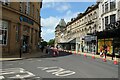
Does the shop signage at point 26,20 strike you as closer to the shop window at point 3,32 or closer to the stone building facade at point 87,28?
the shop window at point 3,32

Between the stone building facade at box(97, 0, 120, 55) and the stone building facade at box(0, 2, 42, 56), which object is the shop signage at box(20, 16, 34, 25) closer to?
the stone building facade at box(0, 2, 42, 56)

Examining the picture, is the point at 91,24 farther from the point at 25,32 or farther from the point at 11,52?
the point at 11,52

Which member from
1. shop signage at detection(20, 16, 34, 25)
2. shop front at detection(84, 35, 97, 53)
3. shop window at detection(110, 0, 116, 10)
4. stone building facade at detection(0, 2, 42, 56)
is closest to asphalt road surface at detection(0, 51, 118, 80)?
stone building facade at detection(0, 2, 42, 56)

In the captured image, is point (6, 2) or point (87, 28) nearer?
point (6, 2)

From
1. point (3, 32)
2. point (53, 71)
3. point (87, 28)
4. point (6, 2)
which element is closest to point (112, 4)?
point (87, 28)

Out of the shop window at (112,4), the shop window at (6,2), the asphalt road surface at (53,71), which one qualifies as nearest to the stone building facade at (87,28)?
the shop window at (112,4)

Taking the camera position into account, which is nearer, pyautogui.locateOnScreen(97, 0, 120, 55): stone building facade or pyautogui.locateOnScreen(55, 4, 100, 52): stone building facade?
pyautogui.locateOnScreen(97, 0, 120, 55): stone building facade

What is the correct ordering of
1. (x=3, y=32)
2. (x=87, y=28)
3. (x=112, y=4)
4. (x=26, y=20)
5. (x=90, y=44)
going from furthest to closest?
(x=87, y=28)
(x=90, y=44)
(x=112, y=4)
(x=26, y=20)
(x=3, y=32)

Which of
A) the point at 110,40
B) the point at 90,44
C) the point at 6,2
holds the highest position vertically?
the point at 6,2

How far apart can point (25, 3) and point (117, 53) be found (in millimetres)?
15759

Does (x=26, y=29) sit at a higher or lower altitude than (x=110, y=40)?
higher

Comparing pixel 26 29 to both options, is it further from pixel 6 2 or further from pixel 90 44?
pixel 90 44

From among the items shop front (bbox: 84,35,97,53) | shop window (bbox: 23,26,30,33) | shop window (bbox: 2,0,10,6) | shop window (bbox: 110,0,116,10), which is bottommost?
shop front (bbox: 84,35,97,53)

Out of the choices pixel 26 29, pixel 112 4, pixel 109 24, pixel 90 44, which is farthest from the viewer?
pixel 90 44
